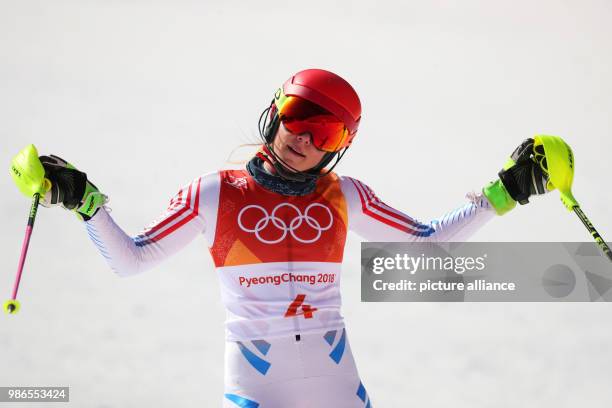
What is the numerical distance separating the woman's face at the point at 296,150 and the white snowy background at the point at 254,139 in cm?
145

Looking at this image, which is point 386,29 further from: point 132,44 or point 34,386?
point 34,386

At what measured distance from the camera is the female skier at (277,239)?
2746 mm

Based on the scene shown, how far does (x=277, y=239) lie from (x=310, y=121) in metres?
0.37

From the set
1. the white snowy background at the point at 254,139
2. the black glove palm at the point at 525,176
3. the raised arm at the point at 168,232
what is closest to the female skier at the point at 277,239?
the raised arm at the point at 168,232

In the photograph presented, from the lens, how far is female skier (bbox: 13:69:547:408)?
275 cm

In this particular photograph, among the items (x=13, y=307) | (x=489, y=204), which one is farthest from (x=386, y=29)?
(x=13, y=307)

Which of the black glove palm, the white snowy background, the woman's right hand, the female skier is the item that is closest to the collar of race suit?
the female skier

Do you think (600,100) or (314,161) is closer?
(314,161)

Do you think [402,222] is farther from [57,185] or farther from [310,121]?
[57,185]

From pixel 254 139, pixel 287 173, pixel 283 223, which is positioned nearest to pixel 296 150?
pixel 287 173

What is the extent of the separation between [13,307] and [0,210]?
11.2ft

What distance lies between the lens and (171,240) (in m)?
2.89

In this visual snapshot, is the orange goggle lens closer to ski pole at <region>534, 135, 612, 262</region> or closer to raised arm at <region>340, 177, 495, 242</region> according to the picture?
raised arm at <region>340, 177, 495, 242</region>

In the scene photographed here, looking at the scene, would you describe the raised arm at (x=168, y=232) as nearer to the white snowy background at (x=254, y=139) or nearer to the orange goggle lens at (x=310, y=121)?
the orange goggle lens at (x=310, y=121)
